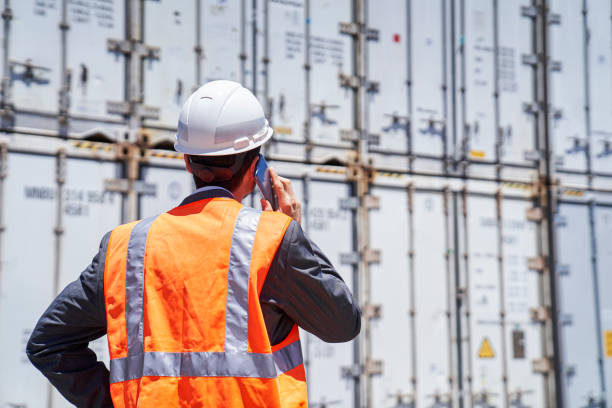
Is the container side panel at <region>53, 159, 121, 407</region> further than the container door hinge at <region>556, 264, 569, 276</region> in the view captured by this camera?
No

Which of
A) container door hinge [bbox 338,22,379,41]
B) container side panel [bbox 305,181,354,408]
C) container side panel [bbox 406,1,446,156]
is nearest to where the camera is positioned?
container side panel [bbox 305,181,354,408]

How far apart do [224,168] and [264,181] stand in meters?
0.14

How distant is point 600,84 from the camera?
805cm

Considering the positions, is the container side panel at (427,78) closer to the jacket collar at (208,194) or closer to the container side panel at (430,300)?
the container side panel at (430,300)

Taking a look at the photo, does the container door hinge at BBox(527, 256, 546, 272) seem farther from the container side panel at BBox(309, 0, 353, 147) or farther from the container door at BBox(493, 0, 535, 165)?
the container side panel at BBox(309, 0, 353, 147)

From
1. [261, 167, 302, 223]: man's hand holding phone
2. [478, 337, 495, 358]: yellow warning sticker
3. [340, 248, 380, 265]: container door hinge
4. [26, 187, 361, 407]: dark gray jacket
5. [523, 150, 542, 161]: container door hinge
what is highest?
[523, 150, 542, 161]: container door hinge

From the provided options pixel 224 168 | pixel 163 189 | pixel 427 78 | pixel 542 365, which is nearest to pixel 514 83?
pixel 427 78

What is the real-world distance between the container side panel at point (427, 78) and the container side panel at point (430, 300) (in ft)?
1.79

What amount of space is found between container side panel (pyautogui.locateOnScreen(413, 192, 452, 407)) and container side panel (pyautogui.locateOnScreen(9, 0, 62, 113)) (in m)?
3.41

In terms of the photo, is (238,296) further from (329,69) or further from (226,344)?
(329,69)

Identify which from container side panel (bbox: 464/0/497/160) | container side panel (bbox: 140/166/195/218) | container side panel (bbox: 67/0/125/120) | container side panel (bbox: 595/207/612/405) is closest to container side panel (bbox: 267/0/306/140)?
container side panel (bbox: 140/166/195/218)

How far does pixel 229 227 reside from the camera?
2.15 m

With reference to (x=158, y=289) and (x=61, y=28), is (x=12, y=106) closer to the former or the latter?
(x=61, y=28)

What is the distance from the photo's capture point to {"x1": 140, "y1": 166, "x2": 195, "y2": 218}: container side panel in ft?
18.4
